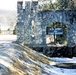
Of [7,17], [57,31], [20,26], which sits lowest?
[7,17]

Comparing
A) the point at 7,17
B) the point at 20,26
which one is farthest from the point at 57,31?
the point at 7,17

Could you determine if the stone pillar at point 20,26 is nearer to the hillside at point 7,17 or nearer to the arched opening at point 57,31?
the arched opening at point 57,31

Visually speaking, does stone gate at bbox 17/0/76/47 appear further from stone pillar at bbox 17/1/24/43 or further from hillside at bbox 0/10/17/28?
hillside at bbox 0/10/17/28

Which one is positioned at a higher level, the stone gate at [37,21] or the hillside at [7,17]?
the stone gate at [37,21]

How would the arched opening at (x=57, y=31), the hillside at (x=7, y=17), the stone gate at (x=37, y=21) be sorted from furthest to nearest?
the hillside at (x=7, y=17)
the arched opening at (x=57, y=31)
the stone gate at (x=37, y=21)

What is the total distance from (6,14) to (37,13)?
53226mm

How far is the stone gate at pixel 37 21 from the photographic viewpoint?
1066 inches

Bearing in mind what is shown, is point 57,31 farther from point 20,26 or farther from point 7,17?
point 7,17

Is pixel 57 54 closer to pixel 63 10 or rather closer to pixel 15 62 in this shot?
pixel 63 10

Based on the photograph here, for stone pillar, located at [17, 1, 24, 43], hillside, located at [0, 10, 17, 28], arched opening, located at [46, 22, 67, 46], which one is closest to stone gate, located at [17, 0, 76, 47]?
stone pillar, located at [17, 1, 24, 43]

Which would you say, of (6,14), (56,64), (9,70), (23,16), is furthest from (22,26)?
(6,14)

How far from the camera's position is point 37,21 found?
27250 mm

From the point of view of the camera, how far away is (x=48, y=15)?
27.1 metres

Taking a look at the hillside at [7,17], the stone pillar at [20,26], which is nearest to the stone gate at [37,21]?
the stone pillar at [20,26]
